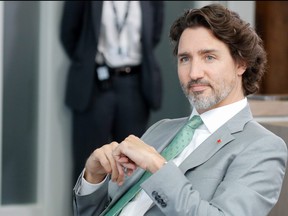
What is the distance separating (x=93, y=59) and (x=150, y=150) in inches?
91.3

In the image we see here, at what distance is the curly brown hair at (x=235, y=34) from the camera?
2.11m

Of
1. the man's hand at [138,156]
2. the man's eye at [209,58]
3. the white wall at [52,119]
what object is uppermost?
the man's eye at [209,58]

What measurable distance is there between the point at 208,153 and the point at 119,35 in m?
2.28

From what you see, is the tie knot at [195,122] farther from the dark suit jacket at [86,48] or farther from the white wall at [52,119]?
the white wall at [52,119]

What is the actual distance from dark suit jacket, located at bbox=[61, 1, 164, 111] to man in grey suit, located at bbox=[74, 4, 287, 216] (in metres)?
1.91

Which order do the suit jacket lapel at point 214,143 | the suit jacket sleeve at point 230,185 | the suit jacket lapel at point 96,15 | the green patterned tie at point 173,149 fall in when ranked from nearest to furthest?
the suit jacket sleeve at point 230,185
the suit jacket lapel at point 214,143
the green patterned tie at point 173,149
the suit jacket lapel at point 96,15

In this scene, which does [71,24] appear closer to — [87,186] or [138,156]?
[87,186]

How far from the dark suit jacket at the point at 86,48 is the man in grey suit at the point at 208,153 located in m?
1.91

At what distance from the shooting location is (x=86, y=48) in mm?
4254

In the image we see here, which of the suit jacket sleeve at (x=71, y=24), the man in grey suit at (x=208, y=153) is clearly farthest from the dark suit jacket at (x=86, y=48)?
the man in grey suit at (x=208, y=153)

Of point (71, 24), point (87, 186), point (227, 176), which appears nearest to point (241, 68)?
point (227, 176)

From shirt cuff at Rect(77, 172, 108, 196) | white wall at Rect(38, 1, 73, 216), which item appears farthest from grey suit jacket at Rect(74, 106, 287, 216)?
white wall at Rect(38, 1, 73, 216)

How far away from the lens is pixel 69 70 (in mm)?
4379

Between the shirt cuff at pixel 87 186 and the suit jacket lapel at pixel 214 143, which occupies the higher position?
the suit jacket lapel at pixel 214 143
